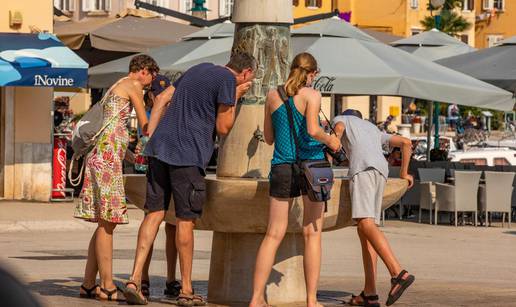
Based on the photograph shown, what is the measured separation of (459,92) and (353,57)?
151 centimetres

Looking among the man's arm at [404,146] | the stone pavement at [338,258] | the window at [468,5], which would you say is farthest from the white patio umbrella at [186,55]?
the window at [468,5]

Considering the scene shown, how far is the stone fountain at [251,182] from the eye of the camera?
825 cm

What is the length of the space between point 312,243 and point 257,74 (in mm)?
1405

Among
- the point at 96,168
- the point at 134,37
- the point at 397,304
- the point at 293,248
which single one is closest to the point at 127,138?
the point at 96,168

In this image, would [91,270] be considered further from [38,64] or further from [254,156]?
[38,64]

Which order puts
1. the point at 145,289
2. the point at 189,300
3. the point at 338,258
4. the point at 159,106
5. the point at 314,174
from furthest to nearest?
1. the point at 338,258
2. the point at 145,289
3. the point at 159,106
4. the point at 189,300
5. the point at 314,174

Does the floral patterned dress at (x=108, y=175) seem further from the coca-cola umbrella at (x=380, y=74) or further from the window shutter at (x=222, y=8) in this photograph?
the window shutter at (x=222, y=8)

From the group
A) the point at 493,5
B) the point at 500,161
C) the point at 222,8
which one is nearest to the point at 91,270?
the point at 500,161

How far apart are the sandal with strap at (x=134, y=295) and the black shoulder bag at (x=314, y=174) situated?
4.25ft

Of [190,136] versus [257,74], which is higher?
[257,74]

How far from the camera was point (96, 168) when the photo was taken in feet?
28.3

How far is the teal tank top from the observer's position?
782cm

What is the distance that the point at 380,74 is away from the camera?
17812mm

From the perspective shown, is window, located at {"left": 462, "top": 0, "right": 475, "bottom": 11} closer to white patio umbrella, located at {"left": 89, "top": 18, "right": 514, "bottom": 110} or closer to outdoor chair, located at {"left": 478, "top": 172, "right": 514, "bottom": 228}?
white patio umbrella, located at {"left": 89, "top": 18, "right": 514, "bottom": 110}
